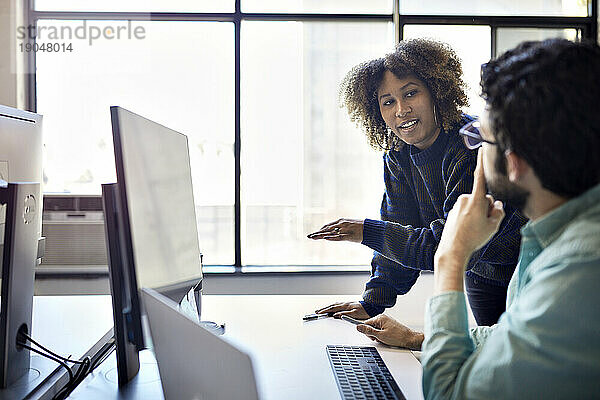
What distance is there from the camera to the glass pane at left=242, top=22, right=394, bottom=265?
3.79 meters

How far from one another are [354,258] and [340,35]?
147 centimetres

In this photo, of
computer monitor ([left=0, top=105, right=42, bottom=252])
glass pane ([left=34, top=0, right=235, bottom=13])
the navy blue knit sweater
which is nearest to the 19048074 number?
glass pane ([left=34, top=0, right=235, bottom=13])

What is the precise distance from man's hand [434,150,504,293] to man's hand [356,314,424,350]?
40cm

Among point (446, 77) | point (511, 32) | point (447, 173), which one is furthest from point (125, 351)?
point (511, 32)

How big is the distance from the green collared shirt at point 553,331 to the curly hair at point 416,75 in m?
1.09

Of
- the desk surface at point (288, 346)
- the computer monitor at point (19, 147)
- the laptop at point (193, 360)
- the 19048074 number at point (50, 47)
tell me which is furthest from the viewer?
the 19048074 number at point (50, 47)

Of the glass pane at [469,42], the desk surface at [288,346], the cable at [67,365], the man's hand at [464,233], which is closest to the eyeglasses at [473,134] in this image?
the man's hand at [464,233]

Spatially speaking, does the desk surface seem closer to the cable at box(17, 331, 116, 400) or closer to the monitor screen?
the cable at box(17, 331, 116, 400)

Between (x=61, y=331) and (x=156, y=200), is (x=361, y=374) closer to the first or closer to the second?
(x=156, y=200)

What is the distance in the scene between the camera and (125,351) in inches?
41.5

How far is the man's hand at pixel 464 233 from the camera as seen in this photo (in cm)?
91

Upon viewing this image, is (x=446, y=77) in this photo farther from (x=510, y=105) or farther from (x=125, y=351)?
(x=125, y=351)

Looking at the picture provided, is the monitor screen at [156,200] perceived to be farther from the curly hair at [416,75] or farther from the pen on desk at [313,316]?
the curly hair at [416,75]

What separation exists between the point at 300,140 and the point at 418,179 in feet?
6.70
